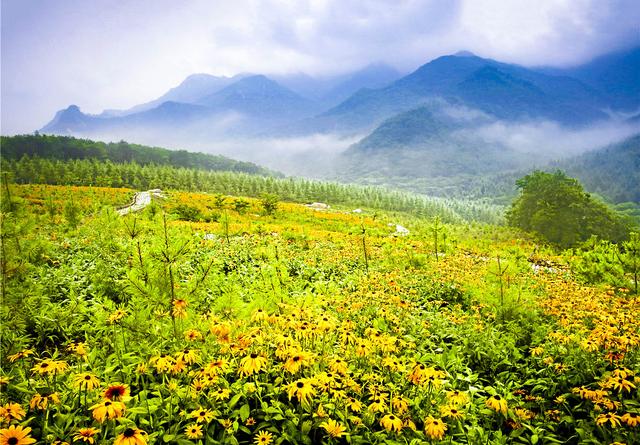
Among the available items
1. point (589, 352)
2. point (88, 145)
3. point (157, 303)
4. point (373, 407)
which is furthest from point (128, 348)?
point (88, 145)

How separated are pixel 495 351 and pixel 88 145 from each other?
532 feet

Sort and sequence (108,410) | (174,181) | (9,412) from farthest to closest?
(174,181)
(9,412)
(108,410)

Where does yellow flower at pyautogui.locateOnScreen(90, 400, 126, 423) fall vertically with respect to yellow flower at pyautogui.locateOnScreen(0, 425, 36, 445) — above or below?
above

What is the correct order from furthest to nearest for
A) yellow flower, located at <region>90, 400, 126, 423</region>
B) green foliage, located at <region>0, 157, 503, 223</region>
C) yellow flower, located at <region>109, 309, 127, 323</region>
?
green foliage, located at <region>0, 157, 503, 223</region> < yellow flower, located at <region>109, 309, 127, 323</region> < yellow flower, located at <region>90, 400, 126, 423</region>

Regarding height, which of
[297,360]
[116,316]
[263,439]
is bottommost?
[263,439]

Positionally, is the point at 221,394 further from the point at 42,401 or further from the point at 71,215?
the point at 71,215

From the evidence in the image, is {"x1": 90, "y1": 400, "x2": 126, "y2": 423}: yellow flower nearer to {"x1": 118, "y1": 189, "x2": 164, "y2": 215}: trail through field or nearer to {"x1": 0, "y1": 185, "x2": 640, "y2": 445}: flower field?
{"x1": 0, "y1": 185, "x2": 640, "y2": 445}: flower field

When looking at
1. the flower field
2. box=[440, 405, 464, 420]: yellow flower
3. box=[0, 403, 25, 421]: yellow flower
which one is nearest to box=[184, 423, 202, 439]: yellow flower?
the flower field

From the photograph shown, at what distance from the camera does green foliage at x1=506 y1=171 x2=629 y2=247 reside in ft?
107

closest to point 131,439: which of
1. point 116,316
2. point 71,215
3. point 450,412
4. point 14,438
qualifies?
point 14,438

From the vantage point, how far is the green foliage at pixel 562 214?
107 feet

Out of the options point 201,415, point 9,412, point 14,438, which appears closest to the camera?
point 14,438

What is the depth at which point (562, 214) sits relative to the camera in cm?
3334

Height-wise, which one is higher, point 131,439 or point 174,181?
point 174,181
